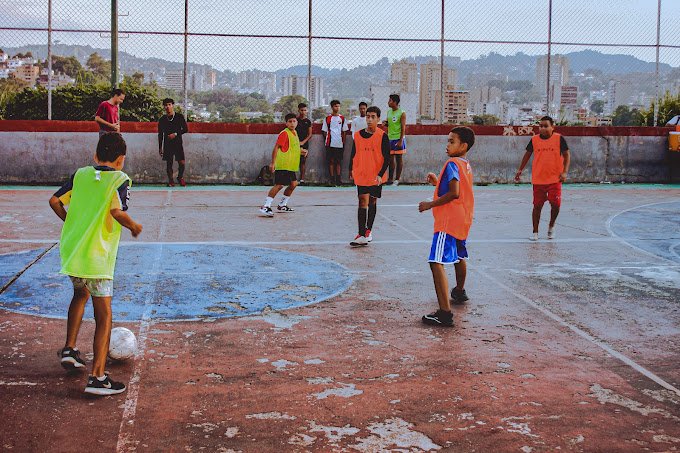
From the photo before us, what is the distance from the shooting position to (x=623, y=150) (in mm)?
22453

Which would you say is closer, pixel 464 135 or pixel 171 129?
pixel 464 135

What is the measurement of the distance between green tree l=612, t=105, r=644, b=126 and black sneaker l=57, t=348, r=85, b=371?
19709 millimetres

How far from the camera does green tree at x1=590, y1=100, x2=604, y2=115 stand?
22281mm

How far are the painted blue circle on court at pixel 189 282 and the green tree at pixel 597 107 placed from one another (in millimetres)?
14428

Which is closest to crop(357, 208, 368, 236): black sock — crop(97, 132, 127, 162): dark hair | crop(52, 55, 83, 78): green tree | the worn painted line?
the worn painted line

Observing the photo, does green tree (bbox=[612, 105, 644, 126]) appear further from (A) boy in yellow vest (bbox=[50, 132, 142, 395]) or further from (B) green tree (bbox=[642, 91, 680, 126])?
(A) boy in yellow vest (bbox=[50, 132, 142, 395])

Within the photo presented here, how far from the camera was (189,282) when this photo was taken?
8.51 meters

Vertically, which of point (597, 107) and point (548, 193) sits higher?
point (597, 107)

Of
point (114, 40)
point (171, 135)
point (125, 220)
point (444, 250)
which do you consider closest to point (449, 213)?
point (444, 250)

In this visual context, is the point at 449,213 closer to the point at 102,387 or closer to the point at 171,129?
the point at 102,387

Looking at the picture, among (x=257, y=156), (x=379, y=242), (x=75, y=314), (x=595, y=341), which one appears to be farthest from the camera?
(x=257, y=156)

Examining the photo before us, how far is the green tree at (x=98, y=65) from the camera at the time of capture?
19766 mm

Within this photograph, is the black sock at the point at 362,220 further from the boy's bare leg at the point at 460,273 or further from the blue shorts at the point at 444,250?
the blue shorts at the point at 444,250

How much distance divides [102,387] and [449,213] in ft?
11.0
